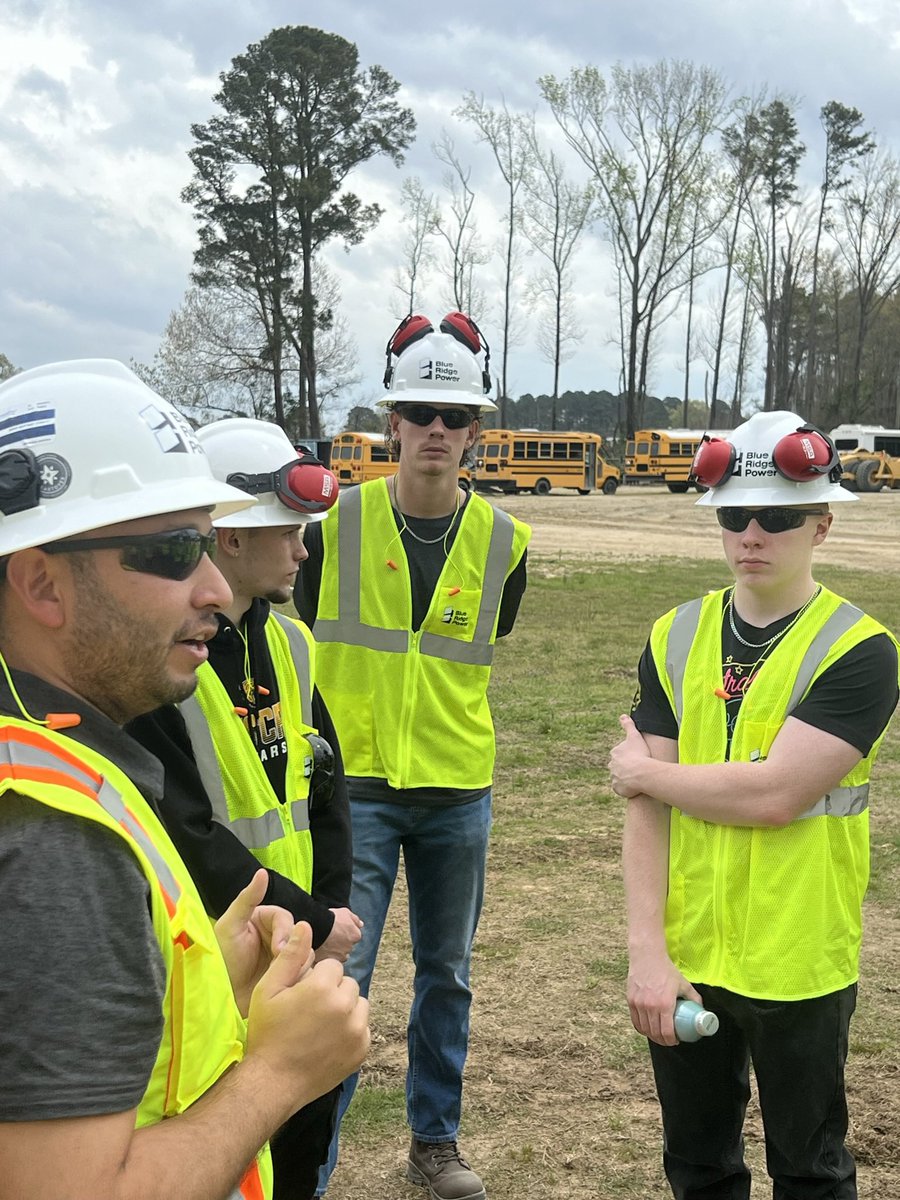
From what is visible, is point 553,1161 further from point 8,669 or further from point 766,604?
point 8,669

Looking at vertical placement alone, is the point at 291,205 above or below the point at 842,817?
above

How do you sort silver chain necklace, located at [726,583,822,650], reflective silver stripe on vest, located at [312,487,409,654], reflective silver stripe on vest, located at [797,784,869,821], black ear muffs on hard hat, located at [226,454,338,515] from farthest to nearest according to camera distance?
1. reflective silver stripe on vest, located at [312,487,409,654]
2. black ear muffs on hard hat, located at [226,454,338,515]
3. silver chain necklace, located at [726,583,822,650]
4. reflective silver stripe on vest, located at [797,784,869,821]

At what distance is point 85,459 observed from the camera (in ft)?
5.58

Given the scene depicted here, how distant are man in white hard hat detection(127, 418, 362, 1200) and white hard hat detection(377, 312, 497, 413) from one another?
88cm

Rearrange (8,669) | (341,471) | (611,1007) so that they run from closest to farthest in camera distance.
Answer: (8,669) → (611,1007) → (341,471)

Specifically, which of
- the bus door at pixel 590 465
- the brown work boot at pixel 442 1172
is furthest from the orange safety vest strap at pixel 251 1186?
the bus door at pixel 590 465

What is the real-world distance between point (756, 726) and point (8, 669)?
178 centimetres

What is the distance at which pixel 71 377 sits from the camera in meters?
1.76

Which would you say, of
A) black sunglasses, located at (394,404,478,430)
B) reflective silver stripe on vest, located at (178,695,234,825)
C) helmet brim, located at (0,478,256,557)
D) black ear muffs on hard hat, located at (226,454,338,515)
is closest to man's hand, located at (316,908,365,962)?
reflective silver stripe on vest, located at (178,695,234,825)

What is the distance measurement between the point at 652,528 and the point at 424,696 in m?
28.4

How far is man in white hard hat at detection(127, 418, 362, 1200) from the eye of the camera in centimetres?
273

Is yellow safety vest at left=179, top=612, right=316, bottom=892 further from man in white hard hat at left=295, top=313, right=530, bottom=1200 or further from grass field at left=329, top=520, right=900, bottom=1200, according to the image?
grass field at left=329, top=520, right=900, bottom=1200

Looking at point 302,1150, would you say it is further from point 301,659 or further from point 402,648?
point 402,648

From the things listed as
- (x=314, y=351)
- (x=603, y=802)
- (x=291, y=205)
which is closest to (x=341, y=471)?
(x=314, y=351)
